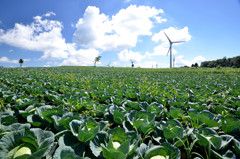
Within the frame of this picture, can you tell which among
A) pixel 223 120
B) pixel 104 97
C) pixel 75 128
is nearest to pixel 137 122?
pixel 75 128

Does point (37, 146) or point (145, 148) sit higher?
point (37, 146)

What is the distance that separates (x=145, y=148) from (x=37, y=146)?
3.99ft

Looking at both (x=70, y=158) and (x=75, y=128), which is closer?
(x=70, y=158)

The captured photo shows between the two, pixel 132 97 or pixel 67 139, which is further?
pixel 132 97

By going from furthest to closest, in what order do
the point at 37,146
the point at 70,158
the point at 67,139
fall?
the point at 67,139 → the point at 37,146 → the point at 70,158

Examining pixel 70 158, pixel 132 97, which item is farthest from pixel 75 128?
pixel 132 97

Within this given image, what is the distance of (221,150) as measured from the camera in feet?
5.46

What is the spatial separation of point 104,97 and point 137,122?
212 cm

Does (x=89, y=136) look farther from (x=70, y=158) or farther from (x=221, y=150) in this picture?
(x=221, y=150)

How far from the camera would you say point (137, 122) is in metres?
2.04

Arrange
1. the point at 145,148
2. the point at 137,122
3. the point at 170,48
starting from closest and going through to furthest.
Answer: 1. the point at 145,148
2. the point at 137,122
3. the point at 170,48

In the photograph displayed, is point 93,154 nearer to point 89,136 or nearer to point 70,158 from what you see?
point 89,136

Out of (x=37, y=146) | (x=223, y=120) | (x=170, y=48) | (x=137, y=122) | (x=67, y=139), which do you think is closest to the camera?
(x=37, y=146)

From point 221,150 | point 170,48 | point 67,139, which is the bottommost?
point 221,150
